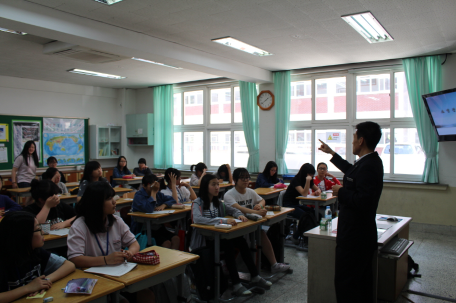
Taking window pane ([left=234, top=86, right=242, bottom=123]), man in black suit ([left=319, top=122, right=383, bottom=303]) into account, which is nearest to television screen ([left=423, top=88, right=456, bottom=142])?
man in black suit ([left=319, top=122, right=383, bottom=303])

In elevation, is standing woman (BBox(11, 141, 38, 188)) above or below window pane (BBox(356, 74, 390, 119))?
below

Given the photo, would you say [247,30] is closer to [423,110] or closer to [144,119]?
[423,110]

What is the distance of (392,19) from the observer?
4348 mm

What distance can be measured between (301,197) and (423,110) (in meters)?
2.88

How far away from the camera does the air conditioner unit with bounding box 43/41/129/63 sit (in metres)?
5.10

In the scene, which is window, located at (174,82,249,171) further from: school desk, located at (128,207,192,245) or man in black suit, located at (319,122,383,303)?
man in black suit, located at (319,122,383,303)

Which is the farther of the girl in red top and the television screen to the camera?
the girl in red top

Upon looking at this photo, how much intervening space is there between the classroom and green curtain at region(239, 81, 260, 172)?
0.03 meters

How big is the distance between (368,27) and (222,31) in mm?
1963

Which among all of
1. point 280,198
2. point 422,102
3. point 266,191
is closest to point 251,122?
point 266,191

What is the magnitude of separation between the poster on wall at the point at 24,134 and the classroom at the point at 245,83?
22 cm

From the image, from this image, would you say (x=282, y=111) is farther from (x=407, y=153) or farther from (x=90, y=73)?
(x=90, y=73)

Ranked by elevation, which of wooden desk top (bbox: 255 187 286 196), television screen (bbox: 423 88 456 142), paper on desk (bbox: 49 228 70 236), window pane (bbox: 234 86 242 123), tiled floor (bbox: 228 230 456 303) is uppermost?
window pane (bbox: 234 86 242 123)

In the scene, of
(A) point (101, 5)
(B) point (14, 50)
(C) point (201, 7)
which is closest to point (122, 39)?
(A) point (101, 5)
